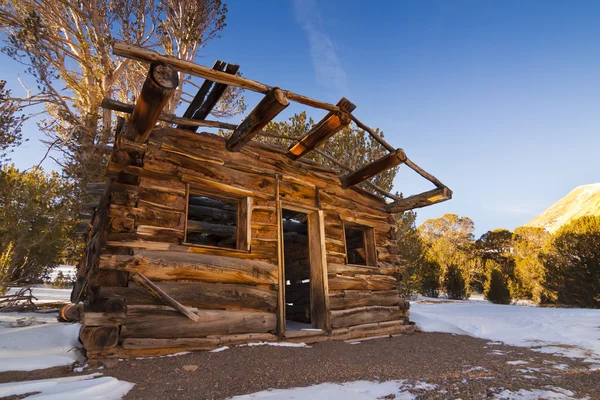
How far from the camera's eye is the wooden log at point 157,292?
452 centimetres

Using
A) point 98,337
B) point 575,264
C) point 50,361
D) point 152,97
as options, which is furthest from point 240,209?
point 575,264

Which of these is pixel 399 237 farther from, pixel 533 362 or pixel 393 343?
pixel 533 362

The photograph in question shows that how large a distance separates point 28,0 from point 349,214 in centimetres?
1285

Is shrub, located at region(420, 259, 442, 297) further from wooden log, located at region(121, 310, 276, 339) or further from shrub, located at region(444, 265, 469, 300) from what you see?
wooden log, located at region(121, 310, 276, 339)

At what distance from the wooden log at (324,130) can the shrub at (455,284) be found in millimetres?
18022

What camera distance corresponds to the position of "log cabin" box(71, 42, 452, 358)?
14.4ft

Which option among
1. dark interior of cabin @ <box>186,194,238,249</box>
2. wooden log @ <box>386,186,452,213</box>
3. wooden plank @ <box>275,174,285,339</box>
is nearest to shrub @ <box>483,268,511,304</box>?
wooden log @ <box>386,186,452,213</box>

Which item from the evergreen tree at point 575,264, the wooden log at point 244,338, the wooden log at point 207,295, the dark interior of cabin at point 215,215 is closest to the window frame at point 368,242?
the dark interior of cabin at point 215,215

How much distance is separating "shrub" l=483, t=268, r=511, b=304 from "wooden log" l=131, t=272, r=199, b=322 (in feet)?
61.4

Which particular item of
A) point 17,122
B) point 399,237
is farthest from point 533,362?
point 17,122

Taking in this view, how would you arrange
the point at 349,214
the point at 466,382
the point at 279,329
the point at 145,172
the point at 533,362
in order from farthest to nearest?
the point at 349,214 < the point at 279,329 < the point at 145,172 < the point at 533,362 < the point at 466,382

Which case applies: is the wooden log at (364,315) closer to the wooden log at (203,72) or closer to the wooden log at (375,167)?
the wooden log at (375,167)

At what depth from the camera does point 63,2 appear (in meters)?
11.1

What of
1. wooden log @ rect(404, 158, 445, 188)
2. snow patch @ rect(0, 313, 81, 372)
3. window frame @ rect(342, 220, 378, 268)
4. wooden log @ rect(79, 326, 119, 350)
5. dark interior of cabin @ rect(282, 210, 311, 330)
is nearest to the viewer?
snow patch @ rect(0, 313, 81, 372)
